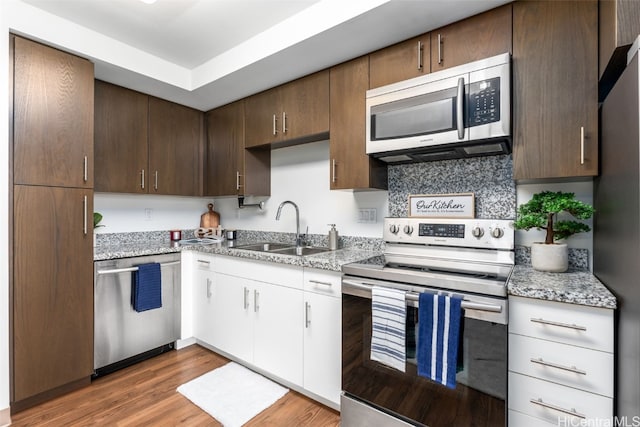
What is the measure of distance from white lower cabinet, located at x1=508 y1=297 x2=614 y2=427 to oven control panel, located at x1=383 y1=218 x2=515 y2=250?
550 mm

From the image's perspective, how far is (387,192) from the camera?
7.26 ft

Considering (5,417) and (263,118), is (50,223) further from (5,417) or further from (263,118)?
(263,118)

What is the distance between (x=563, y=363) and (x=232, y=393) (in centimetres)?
180

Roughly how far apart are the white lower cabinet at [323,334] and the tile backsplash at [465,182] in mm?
734

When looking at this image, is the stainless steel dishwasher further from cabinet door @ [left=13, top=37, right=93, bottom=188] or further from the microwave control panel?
the microwave control panel

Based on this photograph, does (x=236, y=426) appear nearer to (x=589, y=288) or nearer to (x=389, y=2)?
(x=589, y=288)

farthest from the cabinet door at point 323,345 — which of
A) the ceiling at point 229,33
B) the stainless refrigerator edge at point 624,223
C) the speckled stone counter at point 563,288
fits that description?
the ceiling at point 229,33

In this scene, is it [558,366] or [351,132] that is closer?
[558,366]

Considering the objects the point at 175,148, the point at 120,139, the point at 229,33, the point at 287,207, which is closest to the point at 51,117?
the point at 120,139

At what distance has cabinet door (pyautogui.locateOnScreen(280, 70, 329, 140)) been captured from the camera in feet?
7.18

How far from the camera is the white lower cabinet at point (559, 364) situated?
107cm

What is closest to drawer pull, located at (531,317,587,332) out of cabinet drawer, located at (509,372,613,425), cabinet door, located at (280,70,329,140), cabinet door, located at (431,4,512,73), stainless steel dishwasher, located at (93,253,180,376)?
cabinet drawer, located at (509,372,613,425)

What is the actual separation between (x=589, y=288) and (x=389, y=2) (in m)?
1.53

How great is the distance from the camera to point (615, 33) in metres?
1.09
